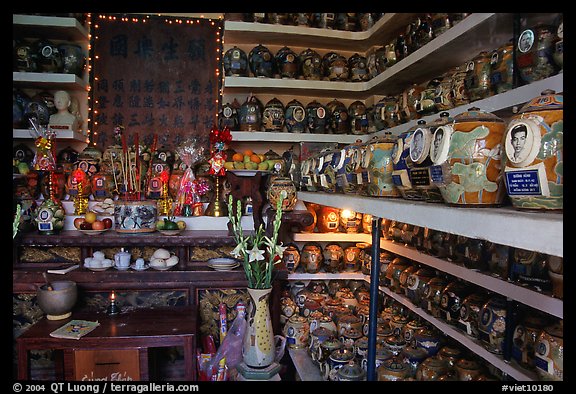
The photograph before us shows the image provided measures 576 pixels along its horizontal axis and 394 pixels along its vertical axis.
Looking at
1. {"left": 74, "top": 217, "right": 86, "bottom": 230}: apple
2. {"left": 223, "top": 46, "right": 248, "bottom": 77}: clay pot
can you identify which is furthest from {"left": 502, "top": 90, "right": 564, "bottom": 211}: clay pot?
{"left": 74, "top": 217, "right": 86, "bottom": 230}: apple

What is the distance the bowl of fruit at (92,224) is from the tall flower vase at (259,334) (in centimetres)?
122

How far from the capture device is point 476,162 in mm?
1030

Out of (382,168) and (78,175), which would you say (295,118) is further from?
(382,168)

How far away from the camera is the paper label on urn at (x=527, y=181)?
0.86m

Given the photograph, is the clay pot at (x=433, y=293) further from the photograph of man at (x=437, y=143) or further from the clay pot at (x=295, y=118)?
the clay pot at (x=295, y=118)

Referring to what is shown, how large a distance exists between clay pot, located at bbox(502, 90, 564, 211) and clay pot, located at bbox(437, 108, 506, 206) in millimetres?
71

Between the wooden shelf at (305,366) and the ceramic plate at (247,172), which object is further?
the ceramic plate at (247,172)

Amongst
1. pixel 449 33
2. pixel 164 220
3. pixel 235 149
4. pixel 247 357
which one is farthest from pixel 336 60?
pixel 247 357

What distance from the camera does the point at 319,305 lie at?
9.55ft

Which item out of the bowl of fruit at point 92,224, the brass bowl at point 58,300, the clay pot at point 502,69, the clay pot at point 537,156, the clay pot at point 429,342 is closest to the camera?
the clay pot at point 537,156

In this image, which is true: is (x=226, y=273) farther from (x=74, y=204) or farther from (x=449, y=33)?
(x=449, y=33)

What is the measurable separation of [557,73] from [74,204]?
299 centimetres

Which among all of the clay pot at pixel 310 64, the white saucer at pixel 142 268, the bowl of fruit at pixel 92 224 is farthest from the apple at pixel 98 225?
the clay pot at pixel 310 64

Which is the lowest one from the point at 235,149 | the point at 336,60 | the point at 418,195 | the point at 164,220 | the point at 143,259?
the point at 143,259
